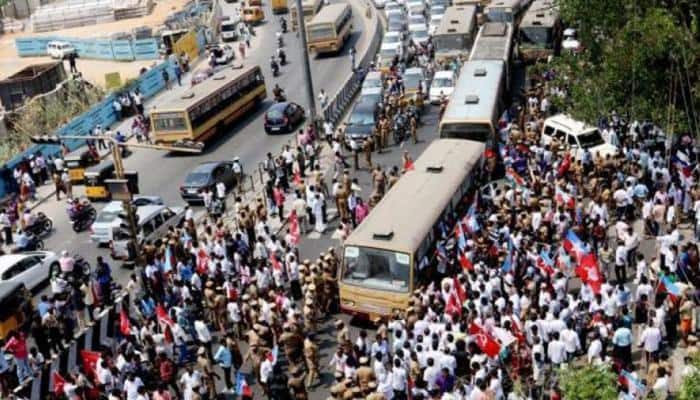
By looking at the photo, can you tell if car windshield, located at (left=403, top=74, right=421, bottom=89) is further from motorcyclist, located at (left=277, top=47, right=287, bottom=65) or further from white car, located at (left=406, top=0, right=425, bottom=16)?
white car, located at (left=406, top=0, right=425, bottom=16)

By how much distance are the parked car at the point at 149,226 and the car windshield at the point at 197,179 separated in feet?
6.89

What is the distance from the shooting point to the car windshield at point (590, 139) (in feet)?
87.9

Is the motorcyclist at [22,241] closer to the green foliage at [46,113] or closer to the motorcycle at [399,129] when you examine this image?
the green foliage at [46,113]

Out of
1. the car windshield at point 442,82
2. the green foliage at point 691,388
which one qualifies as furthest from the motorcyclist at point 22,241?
the green foliage at point 691,388

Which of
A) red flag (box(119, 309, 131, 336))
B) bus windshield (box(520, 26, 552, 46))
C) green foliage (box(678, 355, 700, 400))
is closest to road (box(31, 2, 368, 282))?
red flag (box(119, 309, 131, 336))

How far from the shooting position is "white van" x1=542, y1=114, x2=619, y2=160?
26.4m

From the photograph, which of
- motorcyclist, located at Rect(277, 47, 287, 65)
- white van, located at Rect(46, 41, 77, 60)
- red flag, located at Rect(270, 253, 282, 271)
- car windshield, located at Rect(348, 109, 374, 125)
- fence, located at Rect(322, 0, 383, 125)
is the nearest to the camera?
red flag, located at Rect(270, 253, 282, 271)

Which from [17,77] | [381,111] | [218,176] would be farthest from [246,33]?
[218,176]

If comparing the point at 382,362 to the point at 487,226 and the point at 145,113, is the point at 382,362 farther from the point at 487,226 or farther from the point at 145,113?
the point at 145,113

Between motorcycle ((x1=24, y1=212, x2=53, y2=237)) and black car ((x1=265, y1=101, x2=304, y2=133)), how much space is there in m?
10.6

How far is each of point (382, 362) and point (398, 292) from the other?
265 centimetres

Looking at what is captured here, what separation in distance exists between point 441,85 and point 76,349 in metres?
22.5

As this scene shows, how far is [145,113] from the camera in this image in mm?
42250

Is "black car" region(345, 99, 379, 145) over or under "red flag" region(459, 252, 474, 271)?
under
